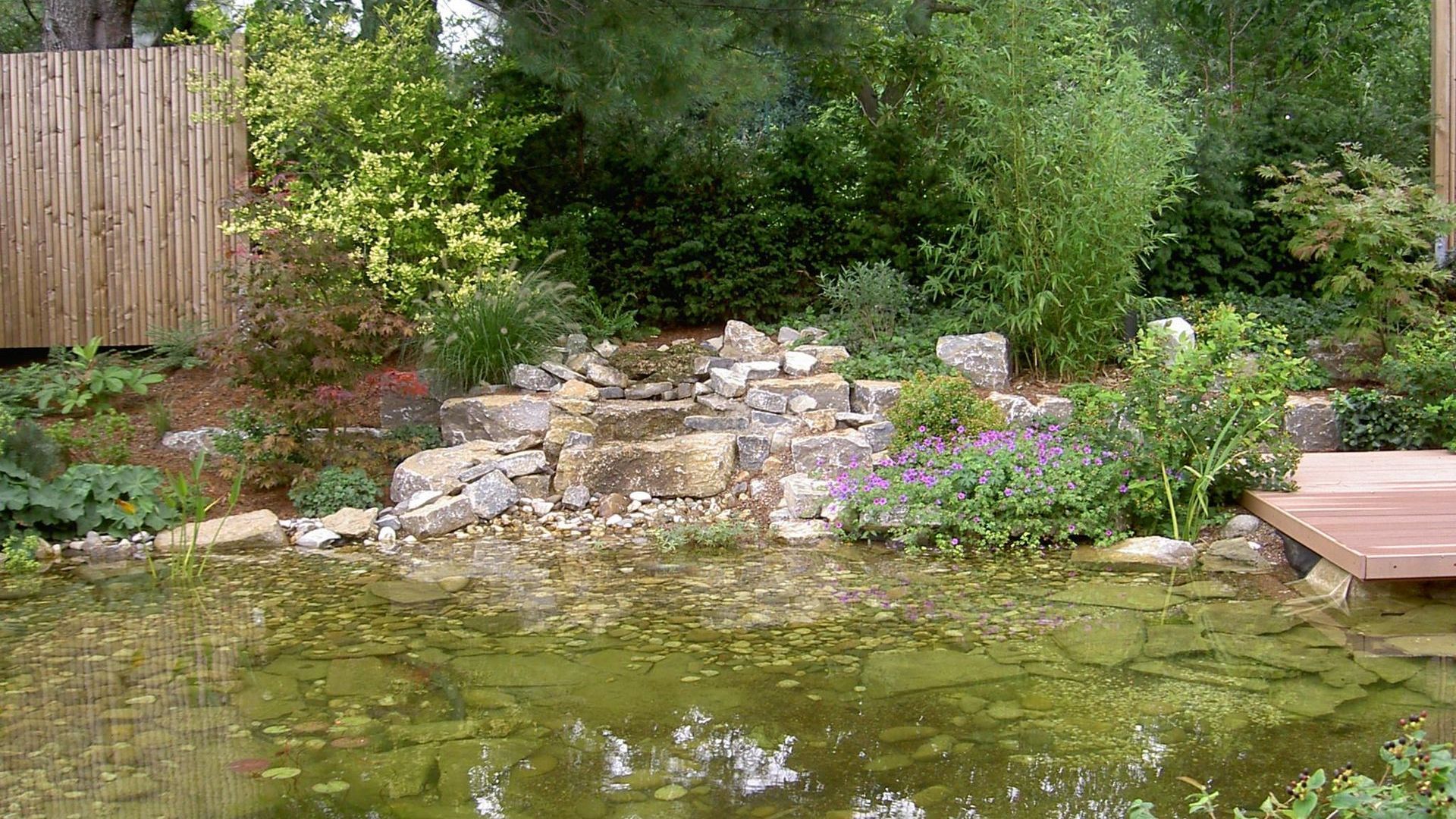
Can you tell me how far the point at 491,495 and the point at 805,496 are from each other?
1.57 meters

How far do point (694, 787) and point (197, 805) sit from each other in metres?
1.19

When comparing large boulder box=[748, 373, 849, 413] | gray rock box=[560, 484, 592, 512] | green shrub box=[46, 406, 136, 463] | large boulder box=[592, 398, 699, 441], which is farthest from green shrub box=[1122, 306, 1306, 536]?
green shrub box=[46, 406, 136, 463]

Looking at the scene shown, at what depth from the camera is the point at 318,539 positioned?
5746 millimetres

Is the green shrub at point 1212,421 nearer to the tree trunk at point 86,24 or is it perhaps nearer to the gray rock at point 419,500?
the gray rock at point 419,500

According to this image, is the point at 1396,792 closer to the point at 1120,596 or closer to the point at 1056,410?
the point at 1120,596

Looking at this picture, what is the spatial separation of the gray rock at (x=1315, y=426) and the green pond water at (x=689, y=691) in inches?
82.8

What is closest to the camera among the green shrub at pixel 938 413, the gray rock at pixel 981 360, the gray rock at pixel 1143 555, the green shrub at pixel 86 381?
the gray rock at pixel 1143 555

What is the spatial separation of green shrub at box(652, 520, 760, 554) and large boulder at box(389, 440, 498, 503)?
112 centimetres

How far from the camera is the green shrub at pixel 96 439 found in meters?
6.07

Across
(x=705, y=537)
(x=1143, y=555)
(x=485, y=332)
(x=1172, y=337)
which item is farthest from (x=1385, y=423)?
(x=485, y=332)

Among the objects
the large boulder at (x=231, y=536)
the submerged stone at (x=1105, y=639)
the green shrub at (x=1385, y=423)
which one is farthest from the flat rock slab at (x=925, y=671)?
the green shrub at (x=1385, y=423)

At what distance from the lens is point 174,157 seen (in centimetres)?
771

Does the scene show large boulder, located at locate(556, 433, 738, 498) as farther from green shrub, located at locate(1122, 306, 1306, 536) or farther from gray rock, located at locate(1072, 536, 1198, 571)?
green shrub, located at locate(1122, 306, 1306, 536)

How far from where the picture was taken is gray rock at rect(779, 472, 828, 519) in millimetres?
5926
